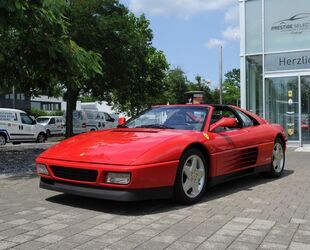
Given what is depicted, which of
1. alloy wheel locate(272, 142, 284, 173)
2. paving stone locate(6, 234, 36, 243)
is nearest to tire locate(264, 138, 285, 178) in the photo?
alloy wheel locate(272, 142, 284, 173)

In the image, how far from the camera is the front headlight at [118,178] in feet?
16.9

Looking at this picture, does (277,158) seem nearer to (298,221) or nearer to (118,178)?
(298,221)

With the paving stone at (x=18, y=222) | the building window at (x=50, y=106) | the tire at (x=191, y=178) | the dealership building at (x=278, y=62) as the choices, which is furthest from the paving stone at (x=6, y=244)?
the building window at (x=50, y=106)

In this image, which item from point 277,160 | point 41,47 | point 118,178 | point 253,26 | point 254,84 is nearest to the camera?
point 118,178

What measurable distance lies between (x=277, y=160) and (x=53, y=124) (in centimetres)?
2640

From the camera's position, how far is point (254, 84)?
56.1 ft

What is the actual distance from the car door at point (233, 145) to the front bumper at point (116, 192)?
49.8 inches

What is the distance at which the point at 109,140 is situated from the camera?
6.00 metres

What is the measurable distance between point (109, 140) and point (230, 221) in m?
1.92

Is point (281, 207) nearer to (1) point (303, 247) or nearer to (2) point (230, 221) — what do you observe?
(2) point (230, 221)

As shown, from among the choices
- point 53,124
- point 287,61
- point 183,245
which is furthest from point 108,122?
point 183,245

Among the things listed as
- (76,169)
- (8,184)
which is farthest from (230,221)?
(8,184)

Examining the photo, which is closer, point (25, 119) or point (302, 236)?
point (302, 236)

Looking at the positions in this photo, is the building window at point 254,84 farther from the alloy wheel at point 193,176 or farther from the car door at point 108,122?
the car door at point 108,122
